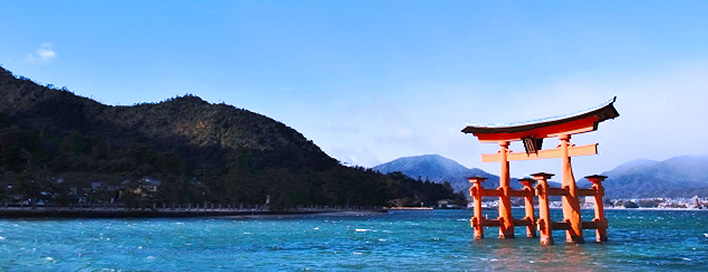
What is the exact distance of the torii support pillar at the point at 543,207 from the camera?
23266 millimetres

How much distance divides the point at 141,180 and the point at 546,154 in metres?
72.6

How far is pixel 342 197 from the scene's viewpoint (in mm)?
121312

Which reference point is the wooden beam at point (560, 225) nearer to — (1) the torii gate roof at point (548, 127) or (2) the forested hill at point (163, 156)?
(1) the torii gate roof at point (548, 127)

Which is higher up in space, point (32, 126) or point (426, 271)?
point (32, 126)

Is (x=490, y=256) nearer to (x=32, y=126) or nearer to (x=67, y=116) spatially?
(x=32, y=126)

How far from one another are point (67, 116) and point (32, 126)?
22.3 meters

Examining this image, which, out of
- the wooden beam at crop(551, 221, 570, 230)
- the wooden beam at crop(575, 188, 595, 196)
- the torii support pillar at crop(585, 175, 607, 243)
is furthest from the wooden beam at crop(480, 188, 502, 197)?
the torii support pillar at crop(585, 175, 607, 243)

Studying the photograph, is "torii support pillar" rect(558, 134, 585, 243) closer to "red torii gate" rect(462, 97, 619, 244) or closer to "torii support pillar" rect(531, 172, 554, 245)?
"red torii gate" rect(462, 97, 619, 244)

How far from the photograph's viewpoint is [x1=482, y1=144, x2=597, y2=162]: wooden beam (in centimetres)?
2256

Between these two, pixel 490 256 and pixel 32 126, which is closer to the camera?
pixel 490 256

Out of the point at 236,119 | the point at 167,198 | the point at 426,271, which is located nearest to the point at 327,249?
the point at 426,271

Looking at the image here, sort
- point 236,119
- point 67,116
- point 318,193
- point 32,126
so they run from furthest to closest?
point 236,119 → point 67,116 → point 32,126 → point 318,193

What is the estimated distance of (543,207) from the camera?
23.3 metres

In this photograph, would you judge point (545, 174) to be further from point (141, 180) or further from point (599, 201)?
point (141, 180)
